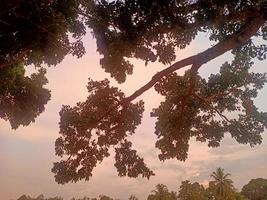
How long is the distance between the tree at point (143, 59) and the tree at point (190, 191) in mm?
38406

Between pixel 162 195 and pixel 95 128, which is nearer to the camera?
pixel 95 128

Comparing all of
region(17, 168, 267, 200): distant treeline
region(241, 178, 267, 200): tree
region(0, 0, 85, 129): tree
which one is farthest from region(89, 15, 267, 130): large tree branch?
region(241, 178, 267, 200): tree

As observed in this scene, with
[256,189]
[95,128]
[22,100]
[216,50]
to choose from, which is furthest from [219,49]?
[256,189]

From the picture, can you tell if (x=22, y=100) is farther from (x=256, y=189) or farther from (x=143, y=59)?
(x=256, y=189)

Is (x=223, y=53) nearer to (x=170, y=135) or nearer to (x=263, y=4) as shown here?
(x=263, y=4)

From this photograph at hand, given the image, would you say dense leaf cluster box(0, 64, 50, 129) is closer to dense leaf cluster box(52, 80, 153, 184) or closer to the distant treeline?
dense leaf cluster box(52, 80, 153, 184)

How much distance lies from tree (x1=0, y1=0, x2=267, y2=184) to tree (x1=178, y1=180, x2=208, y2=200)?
38.4 metres

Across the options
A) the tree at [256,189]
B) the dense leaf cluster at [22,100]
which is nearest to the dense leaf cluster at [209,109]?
the dense leaf cluster at [22,100]

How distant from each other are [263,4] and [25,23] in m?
7.50

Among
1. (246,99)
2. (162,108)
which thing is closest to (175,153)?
(162,108)

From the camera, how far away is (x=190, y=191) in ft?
176

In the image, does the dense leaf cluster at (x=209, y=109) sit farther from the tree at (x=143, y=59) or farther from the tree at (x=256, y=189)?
the tree at (x=256, y=189)

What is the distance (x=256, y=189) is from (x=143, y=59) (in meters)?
79.1

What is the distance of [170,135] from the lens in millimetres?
14992
